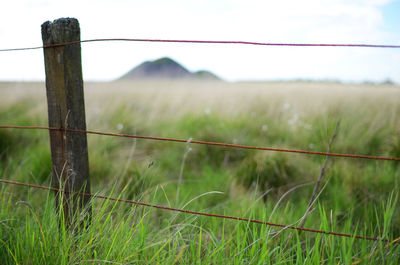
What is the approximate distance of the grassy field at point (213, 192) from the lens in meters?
1.31

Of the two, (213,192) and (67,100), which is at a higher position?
(67,100)

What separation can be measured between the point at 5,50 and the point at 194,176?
6.91 feet

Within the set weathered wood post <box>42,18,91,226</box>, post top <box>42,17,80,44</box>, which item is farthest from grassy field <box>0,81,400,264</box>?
post top <box>42,17,80,44</box>

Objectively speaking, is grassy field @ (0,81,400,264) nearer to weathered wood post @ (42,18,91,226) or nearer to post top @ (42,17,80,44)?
weathered wood post @ (42,18,91,226)

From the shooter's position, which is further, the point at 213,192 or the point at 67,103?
the point at 67,103

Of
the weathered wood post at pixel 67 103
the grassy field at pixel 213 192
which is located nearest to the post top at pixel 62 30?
the weathered wood post at pixel 67 103

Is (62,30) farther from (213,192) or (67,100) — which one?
(213,192)

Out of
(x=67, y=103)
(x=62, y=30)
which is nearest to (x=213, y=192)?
(x=67, y=103)

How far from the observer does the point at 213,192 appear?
4.66ft

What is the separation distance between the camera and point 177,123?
5.15 metres

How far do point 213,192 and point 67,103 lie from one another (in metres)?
0.79

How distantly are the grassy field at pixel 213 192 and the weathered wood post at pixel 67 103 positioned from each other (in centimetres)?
14

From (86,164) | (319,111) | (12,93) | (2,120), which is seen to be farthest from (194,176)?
(12,93)

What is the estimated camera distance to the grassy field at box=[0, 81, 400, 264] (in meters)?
1.31
